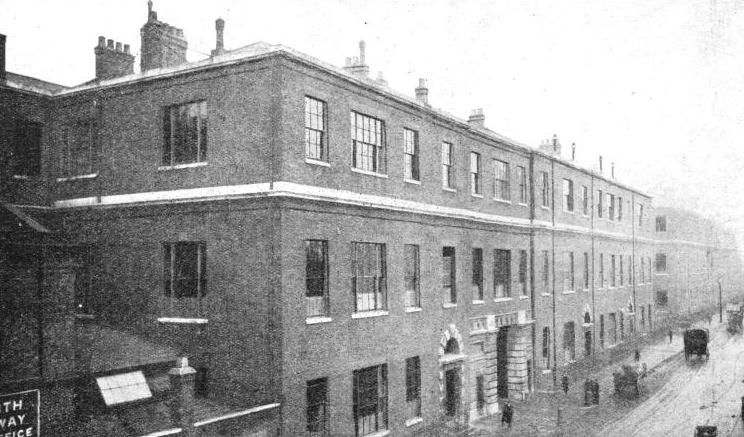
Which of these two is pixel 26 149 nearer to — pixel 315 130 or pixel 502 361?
pixel 315 130

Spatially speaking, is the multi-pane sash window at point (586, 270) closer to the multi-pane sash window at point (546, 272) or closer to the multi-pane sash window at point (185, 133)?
the multi-pane sash window at point (546, 272)

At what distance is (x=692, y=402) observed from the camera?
2992 centimetres

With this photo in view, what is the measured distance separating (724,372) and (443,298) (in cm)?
2249

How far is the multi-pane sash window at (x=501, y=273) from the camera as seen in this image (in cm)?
2978

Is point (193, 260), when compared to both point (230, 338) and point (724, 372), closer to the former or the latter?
point (230, 338)

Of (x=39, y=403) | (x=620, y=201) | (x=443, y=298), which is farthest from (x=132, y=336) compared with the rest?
(x=620, y=201)

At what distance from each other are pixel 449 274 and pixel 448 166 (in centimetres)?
448

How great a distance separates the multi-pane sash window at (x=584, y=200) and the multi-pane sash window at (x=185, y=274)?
95.7ft

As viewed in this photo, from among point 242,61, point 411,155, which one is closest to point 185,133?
point 242,61

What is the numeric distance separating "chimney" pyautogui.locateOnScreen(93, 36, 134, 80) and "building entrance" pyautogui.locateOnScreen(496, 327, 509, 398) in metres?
20.9

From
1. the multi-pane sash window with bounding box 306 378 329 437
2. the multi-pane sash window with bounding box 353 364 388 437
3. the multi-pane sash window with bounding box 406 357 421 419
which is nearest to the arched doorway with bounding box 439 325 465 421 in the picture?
the multi-pane sash window with bounding box 406 357 421 419

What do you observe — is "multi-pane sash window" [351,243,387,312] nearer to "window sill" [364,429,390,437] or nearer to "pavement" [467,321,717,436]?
"window sill" [364,429,390,437]

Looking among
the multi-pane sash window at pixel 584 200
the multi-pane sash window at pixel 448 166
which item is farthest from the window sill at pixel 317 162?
the multi-pane sash window at pixel 584 200

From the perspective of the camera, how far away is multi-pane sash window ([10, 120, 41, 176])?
70.3 feet
